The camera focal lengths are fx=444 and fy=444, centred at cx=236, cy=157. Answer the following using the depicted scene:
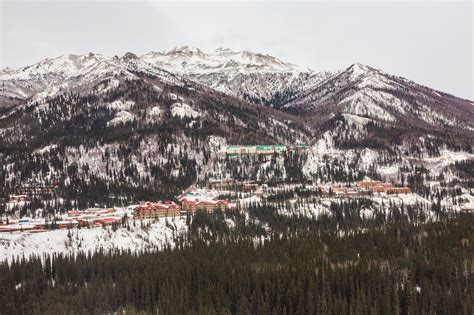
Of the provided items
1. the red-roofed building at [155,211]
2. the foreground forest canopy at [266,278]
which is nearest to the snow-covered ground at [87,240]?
the foreground forest canopy at [266,278]

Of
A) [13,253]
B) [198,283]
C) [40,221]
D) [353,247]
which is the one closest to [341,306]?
[198,283]

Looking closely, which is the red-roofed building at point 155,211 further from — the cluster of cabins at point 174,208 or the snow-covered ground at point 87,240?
the snow-covered ground at point 87,240

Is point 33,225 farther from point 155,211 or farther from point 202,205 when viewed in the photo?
point 202,205

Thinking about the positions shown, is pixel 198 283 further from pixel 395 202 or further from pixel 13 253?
pixel 395 202

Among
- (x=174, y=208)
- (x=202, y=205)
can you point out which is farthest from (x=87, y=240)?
(x=202, y=205)

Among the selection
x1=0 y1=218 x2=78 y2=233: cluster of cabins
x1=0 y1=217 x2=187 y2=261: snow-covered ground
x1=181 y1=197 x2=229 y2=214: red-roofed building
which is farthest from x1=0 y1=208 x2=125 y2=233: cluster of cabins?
x1=181 y1=197 x2=229 y2=214: red-roofed building

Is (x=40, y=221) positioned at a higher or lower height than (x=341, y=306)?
higher
